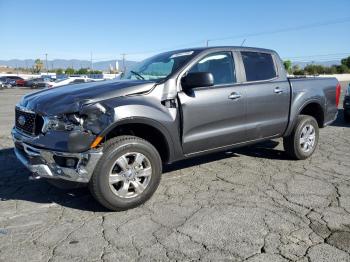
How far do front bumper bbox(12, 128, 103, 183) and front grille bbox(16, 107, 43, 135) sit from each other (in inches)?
8.0

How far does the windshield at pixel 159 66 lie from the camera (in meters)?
4.81

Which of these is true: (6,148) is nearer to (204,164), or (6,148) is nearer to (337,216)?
(204,164)

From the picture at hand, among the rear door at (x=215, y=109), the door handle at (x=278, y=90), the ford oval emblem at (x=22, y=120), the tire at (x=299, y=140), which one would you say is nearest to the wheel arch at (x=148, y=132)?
the rear door at (x=215, y=109)

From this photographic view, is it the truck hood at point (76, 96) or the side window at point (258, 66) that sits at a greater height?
the side window at point (258, 66)

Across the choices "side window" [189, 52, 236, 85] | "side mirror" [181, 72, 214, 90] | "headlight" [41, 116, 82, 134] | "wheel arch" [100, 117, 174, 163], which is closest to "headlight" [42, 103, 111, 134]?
"headlight" [41, 116, 82, 134]

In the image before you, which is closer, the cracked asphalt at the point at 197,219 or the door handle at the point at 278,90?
the cracked asphalt at the point at 197,219

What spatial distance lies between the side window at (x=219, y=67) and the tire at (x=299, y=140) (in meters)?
1.61

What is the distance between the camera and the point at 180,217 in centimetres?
397

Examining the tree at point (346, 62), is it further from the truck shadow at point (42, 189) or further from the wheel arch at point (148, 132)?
the wheel arch at point (148, 132)

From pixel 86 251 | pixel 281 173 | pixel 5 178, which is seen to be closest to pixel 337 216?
pixel 281 173

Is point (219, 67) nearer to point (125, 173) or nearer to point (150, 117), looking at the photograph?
point (150, 117)

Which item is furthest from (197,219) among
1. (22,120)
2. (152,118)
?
(22,120)

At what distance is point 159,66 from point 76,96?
1.48 m

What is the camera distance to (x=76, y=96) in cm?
403
